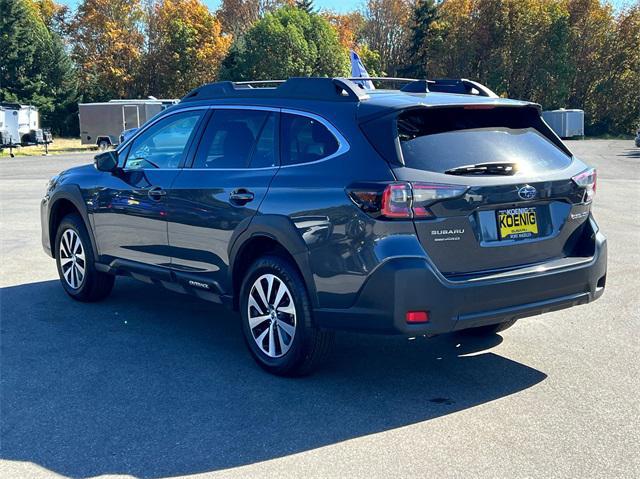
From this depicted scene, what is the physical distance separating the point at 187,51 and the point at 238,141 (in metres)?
59.9

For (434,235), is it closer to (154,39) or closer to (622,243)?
(622,243)

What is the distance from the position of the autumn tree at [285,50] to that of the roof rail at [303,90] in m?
51.3

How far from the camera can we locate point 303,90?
5094 mm

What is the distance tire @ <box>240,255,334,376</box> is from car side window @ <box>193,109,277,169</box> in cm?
74

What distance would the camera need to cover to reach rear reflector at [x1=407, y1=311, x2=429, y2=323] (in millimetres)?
4219

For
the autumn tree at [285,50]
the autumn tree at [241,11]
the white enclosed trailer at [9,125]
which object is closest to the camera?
the white enclosed trailer at [9,125]

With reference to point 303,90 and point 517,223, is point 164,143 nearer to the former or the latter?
point 303,90

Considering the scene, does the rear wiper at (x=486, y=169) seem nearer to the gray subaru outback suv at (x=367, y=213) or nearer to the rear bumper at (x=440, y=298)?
the gray subaru outback suv at (x=367, y=213)

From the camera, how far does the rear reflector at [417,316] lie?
4219 mm

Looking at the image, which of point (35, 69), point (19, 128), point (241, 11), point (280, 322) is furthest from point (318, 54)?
point (280, 322)

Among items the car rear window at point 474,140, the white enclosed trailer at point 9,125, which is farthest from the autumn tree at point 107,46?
the car rear window at point 474,140

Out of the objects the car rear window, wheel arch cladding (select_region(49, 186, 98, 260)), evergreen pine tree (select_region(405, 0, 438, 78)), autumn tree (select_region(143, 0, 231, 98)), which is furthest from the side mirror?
evergreen pine tree (select_region(405, 0, 438, 78))

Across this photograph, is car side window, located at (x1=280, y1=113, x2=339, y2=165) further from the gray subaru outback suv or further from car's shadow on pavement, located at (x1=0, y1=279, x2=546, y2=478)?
car's shadow on pavement, located at (x1=0, y1=279, x2=546, y2=478)

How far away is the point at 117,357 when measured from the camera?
Answer: 5.41m
